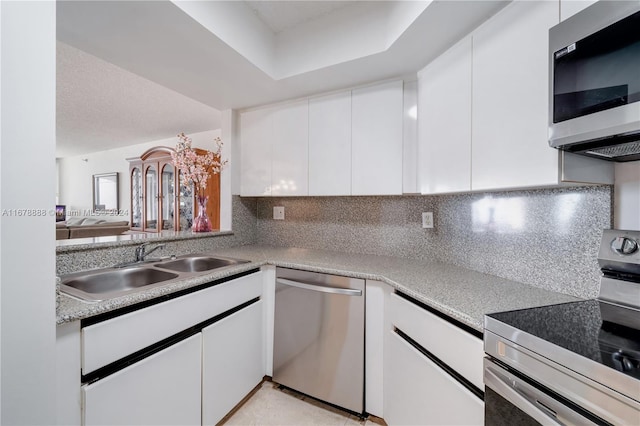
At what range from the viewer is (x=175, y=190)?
427cm

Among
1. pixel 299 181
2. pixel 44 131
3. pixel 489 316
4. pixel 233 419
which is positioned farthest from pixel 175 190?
pixel 489 316

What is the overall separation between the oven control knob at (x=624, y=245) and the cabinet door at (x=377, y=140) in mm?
956

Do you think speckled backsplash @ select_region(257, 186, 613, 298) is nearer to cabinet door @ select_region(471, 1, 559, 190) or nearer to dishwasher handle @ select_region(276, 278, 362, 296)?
cabinet door @ select_region(471, 1, 559, 190)

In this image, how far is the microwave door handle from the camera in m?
0.62

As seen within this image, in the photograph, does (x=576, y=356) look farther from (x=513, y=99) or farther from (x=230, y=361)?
(x=230, y=361)

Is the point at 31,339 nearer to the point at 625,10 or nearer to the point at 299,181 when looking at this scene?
the point at 299,181

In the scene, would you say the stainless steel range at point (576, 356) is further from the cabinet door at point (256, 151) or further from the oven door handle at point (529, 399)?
the cabinet door at point (256, 151)

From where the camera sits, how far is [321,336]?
161 centimetres

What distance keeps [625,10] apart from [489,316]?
2.92ft

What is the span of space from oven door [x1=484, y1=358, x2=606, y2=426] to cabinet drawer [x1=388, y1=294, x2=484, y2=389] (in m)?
0.07

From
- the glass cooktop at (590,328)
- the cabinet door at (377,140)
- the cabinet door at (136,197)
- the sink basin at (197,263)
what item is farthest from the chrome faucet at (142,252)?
the cabinet door at (136,197)

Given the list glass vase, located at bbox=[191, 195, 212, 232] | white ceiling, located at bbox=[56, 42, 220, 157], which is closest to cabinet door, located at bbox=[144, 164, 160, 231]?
white ceiling, located at bbox=[56, 42, 220, 157]

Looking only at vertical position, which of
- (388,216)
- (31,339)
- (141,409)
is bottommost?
(141,409)

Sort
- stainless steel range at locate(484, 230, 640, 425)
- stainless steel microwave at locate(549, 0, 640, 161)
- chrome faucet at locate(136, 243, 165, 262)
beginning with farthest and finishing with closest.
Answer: chrome faucet at locate(136, 243, 165, 262), stainless steel microwave at locate(549, 0, 640, 161), stainless steel range at locate(484, 230, 640, 425)
